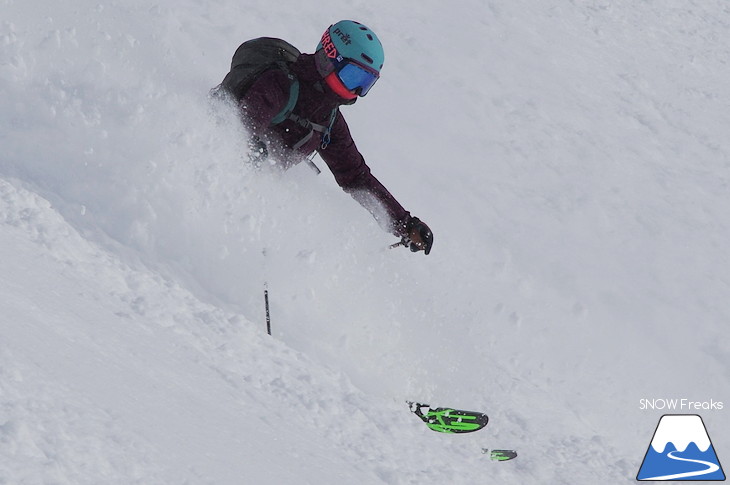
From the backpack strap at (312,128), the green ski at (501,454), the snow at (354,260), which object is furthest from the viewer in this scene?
the backpack strap at (312,128)

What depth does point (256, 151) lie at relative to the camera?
558 centimetres

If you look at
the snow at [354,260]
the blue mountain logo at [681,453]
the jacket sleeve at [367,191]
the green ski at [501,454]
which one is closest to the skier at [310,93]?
the snow at [354,260]

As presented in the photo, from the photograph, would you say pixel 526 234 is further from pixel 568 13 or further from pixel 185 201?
pixel 568 13

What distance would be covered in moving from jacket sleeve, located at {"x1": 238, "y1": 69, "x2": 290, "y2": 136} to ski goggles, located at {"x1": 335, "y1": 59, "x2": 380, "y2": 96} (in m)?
0.41

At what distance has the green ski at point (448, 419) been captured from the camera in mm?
4797

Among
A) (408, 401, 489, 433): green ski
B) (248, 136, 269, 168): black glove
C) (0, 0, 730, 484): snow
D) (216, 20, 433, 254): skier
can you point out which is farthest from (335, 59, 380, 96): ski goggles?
(408, 401, 489, 433): green ski

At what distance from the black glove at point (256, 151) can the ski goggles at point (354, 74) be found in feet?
2.47

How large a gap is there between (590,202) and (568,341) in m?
2.82

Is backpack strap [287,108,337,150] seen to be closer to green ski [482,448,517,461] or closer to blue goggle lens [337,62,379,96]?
blue goggle lens [337,62,379,96]

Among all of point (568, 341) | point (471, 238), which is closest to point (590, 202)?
point (471, 238)

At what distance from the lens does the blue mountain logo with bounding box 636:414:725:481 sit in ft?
17.8

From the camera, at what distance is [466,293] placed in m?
7.55

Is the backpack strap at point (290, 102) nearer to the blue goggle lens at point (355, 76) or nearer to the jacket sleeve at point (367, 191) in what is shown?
the blue goggle lens at point (355, 76)

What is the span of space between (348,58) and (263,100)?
693mm
